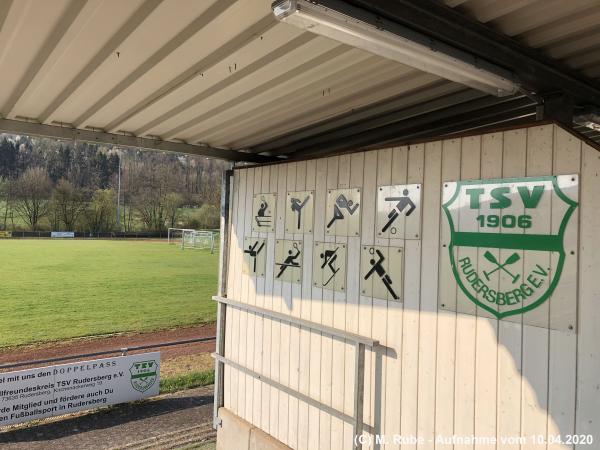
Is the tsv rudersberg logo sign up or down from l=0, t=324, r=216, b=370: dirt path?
up

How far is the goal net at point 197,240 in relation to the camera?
A: 43.9 m

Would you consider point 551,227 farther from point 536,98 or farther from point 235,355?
point 235,355

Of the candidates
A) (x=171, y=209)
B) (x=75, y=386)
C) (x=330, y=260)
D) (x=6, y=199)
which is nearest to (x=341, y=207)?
(x=330, y=260)

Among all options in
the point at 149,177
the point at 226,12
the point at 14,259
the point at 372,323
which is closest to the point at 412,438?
the point at 372,323

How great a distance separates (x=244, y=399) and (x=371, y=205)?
277cm

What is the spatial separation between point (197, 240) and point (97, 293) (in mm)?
23334

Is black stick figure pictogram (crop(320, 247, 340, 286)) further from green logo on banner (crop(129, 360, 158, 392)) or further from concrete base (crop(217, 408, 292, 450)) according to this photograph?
green logo on banner (crop(129, 360, 158, 392))

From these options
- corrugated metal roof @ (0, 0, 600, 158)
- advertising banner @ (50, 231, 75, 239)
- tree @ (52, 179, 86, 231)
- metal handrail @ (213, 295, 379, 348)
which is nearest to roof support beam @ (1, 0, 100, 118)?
corrugated metal roof @ (0, 0, 600, 158)

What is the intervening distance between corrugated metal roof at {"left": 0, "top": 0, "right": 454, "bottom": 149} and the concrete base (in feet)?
10.2

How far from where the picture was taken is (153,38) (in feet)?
8.77

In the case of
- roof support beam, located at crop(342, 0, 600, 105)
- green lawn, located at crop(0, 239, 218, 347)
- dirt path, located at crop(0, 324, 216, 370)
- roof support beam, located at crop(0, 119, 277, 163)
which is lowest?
dirt path, located at crop(0, 324, 216, 370)

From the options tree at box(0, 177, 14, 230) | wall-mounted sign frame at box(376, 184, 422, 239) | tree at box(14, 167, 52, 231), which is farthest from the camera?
tree at box(0, 177, 14, 230)

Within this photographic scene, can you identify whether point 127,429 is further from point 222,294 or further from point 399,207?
point 399,207

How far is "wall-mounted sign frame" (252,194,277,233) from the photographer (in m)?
4.83
